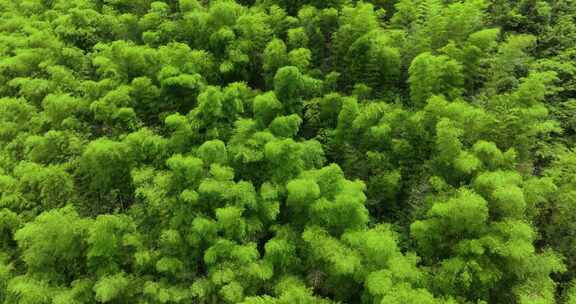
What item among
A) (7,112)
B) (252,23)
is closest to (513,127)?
(252,23)

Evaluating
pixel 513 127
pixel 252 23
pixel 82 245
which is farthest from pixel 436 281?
pixel 252 23

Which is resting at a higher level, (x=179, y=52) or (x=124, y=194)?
(x=179, y=52)

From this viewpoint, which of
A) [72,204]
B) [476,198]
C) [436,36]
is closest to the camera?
[476,198]

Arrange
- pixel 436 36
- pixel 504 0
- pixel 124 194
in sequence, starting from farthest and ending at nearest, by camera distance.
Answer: pixel 504 0, pixel 436 36, pixel 124 194

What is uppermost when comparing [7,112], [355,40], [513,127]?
[355,40]

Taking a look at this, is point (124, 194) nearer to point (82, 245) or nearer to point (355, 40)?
point (82, 245)

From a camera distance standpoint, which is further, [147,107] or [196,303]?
[147,107]
